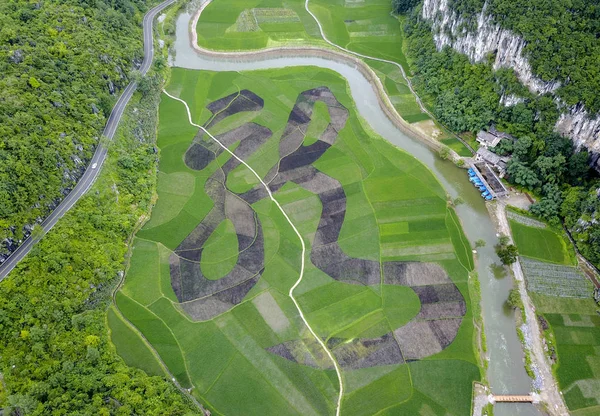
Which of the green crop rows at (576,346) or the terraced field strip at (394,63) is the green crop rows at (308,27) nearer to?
the terraced field strip at (394,63)

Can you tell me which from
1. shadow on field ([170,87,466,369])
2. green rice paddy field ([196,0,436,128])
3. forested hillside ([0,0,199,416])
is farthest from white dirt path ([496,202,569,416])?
green rice paddy field ([196,0,436,128])

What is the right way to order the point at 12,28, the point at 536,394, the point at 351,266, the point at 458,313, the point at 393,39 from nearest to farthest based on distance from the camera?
1. the point at 536,394
2. the point at 458,313
3. the point at 351,266
4. the point at 12,28
5. the point at 393,39

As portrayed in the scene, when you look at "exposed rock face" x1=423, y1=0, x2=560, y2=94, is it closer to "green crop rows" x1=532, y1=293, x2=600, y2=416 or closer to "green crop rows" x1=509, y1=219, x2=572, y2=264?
"green crop rows" x1=509, y1=219, x2=572, y2=264

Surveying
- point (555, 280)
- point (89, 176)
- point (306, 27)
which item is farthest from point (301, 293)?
point (306, 27)

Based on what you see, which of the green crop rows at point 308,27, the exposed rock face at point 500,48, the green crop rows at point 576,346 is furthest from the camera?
the green crop rows at point 308,27

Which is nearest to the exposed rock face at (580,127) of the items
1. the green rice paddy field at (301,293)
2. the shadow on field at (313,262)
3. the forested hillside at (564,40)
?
the forested hillside at (564,40)

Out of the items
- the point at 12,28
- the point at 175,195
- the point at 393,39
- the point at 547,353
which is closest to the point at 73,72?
the point at 12,28

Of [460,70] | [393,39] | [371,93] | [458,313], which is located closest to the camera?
[458,313]

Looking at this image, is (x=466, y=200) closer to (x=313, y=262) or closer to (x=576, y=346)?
(x=576, y=346)

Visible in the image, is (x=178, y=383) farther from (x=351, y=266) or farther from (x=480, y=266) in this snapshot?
(x=480, y=266)
